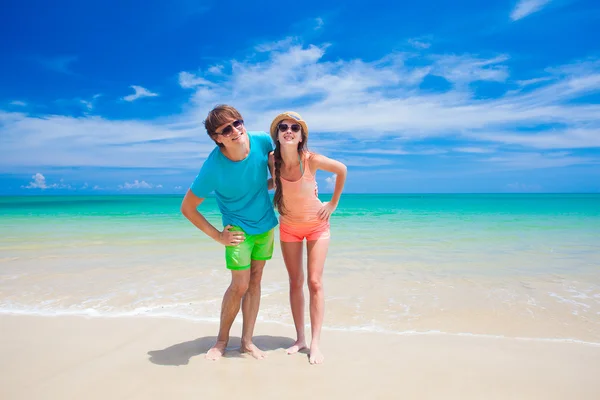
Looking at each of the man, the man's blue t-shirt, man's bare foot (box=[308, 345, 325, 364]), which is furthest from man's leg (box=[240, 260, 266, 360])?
man's bare foot (box=[308, 345, 325, 364])

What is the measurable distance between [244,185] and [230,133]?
18.6 inches

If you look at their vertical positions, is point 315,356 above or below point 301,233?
below

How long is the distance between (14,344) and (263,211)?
2857mm

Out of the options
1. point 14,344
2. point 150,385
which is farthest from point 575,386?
point 14,344

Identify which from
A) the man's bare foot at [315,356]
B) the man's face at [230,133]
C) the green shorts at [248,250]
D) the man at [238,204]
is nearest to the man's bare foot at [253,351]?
the man at [238,204]

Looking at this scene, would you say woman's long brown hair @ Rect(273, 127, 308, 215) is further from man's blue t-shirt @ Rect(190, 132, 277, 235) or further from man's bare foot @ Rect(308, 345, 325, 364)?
man's bare foot @ Rect(308, 345, 325, 364)

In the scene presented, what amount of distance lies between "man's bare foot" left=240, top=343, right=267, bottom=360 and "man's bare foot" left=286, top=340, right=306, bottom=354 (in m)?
0.25

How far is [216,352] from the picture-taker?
12.2 feet

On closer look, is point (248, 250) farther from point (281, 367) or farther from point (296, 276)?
point (281, 367)

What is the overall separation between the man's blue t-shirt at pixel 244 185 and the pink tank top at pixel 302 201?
0.16m

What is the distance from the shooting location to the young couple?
348cm

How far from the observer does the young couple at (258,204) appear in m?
3.48

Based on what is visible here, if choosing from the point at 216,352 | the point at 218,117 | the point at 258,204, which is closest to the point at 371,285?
the point at 216,352

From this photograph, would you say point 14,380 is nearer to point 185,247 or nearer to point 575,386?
point 575,386
